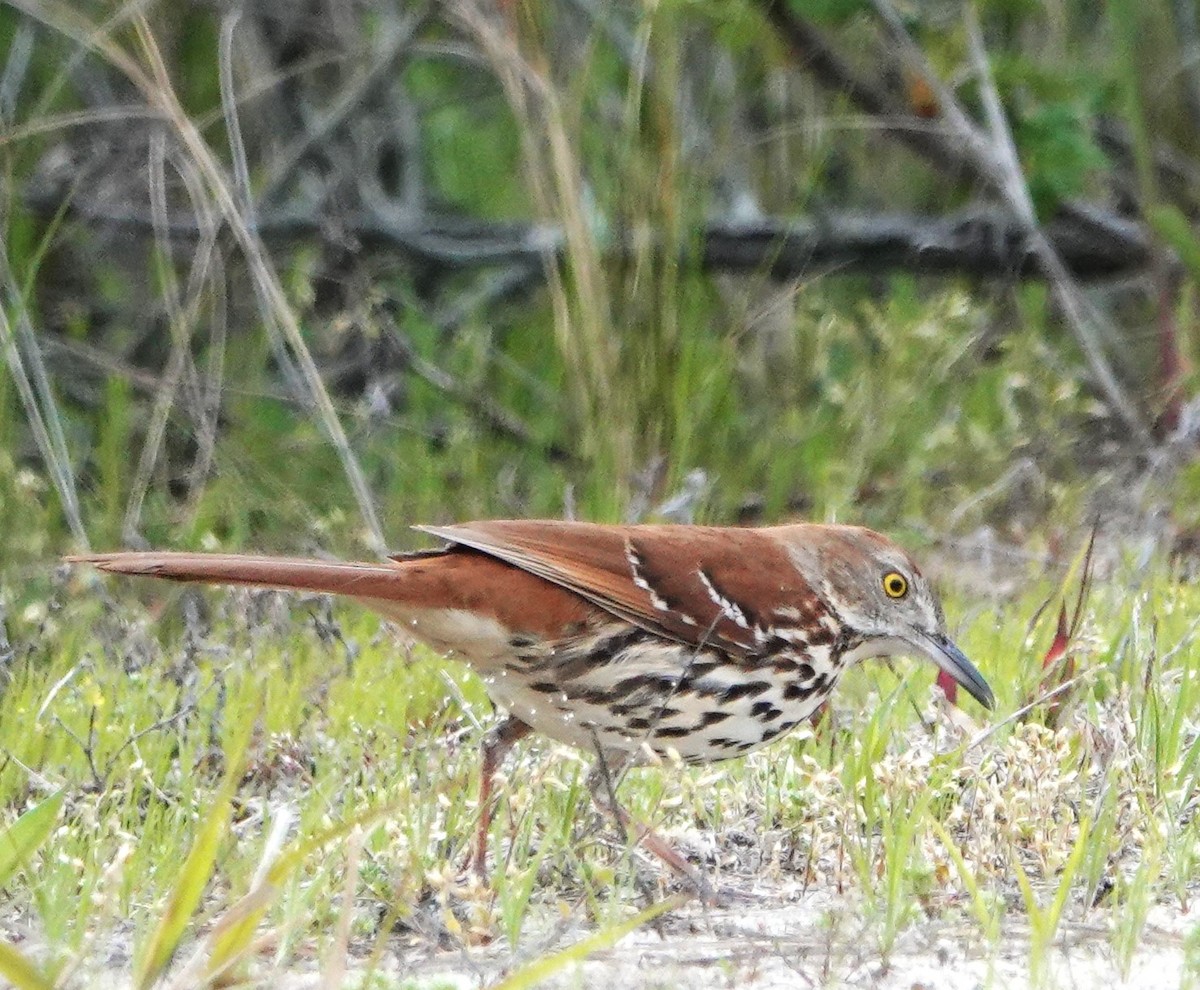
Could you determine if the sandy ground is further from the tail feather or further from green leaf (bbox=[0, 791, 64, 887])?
the tail feather

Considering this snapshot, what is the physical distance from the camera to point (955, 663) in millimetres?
3695

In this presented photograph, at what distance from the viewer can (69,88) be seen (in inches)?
283

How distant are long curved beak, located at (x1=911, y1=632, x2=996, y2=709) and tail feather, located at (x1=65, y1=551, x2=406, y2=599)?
43.0 inches

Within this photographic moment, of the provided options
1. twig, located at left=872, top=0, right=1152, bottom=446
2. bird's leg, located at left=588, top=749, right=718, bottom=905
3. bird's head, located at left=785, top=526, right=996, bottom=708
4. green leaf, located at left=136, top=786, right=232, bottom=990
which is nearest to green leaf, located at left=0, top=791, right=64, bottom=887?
green leaf, located at left=136, top=786, right=232, bottom=990

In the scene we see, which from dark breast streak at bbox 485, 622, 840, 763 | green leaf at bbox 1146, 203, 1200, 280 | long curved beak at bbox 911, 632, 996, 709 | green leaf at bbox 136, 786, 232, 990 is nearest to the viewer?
green leaf at bbox 136, 786, 232, 990

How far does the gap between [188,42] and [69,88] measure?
744mm

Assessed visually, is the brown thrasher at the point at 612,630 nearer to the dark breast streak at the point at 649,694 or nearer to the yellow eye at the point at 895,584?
the dark breast streak at the point at 649,694

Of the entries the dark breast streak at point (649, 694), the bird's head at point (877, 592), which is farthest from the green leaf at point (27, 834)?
the bird's head at point (877, 592)

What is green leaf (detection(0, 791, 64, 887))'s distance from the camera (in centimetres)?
251

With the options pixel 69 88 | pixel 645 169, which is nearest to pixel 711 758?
pixel 645 169

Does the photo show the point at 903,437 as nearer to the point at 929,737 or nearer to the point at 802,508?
the point at 802,508

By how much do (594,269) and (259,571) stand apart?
2051 mm

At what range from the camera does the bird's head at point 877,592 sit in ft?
12.3

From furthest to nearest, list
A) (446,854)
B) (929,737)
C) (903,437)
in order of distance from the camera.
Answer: (903,437) < (929,737) < (446,854)
